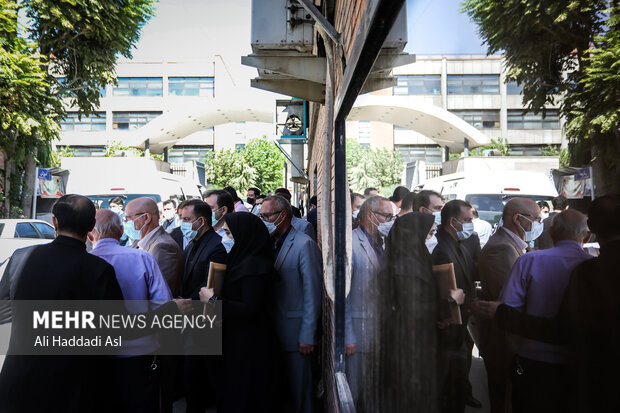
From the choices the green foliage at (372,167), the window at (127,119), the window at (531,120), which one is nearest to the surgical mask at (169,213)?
the green foliage at (372,167)

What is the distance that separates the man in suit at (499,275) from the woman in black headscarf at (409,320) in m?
0.29

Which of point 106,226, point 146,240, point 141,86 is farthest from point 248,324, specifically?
point 141,86

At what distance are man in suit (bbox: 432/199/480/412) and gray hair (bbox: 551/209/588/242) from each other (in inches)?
14.7

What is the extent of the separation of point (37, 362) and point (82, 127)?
51.3 m

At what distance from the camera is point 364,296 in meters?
2.48

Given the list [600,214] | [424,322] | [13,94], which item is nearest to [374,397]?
[424,322]

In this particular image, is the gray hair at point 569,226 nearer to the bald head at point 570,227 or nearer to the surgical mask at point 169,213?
the bald head at point 570,227

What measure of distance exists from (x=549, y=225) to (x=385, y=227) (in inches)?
47.8

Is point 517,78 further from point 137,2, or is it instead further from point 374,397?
point 137,2

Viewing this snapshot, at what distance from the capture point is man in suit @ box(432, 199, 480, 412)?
1185 millimetres

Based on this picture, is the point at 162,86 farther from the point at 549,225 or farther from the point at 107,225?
the point at 549,225

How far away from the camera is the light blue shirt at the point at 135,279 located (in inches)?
121

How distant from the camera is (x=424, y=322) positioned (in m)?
1.43

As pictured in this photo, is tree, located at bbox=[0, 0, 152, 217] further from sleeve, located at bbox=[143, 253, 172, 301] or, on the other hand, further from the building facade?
the building facade
